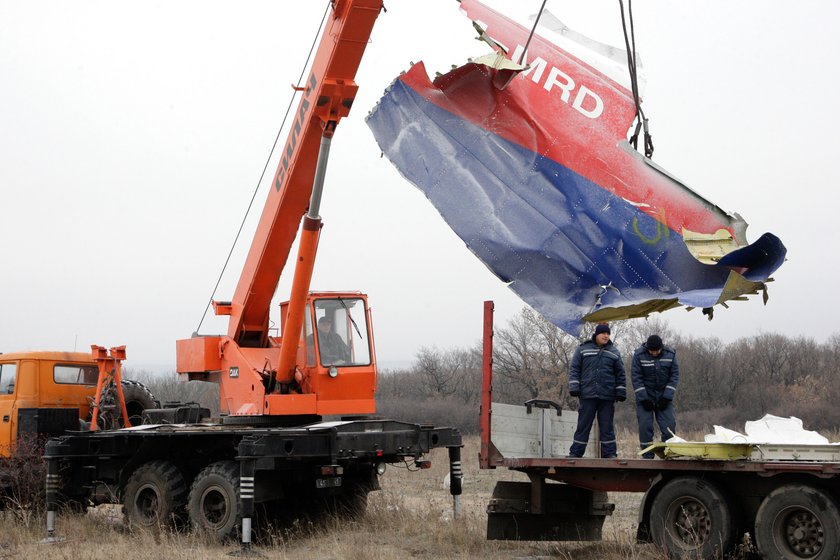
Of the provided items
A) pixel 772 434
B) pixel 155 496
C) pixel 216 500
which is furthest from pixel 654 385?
pixel 155 496

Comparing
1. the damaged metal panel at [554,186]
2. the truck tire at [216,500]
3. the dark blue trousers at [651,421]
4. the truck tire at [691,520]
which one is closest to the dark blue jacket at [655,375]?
the dark blue trousers at [651,421]

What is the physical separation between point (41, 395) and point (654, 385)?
29.7ft

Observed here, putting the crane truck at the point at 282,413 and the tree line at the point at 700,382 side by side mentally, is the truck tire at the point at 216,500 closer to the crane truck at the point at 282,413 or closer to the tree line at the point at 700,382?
the crane truck at the point at 282,413

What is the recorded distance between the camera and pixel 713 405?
39688 mm

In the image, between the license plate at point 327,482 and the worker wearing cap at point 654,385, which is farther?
the license plate at point 327,482

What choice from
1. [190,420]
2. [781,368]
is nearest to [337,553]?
[190,420]

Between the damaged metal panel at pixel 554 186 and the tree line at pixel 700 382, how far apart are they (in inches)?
962

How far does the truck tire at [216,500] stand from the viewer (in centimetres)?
1111

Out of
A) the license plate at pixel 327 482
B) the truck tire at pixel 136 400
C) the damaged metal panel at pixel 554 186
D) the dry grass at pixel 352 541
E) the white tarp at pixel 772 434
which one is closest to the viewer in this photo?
the damaged metal panel at pixel 554 186

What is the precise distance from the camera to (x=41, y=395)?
14203 millimetres

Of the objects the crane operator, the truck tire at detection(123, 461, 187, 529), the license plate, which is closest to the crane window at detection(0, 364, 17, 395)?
the truck tire at detection(123, 461, 187, 529)

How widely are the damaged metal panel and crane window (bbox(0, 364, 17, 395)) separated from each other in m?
8.52

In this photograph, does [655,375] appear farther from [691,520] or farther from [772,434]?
[691,520]

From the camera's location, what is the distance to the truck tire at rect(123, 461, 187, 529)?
11.9 m
